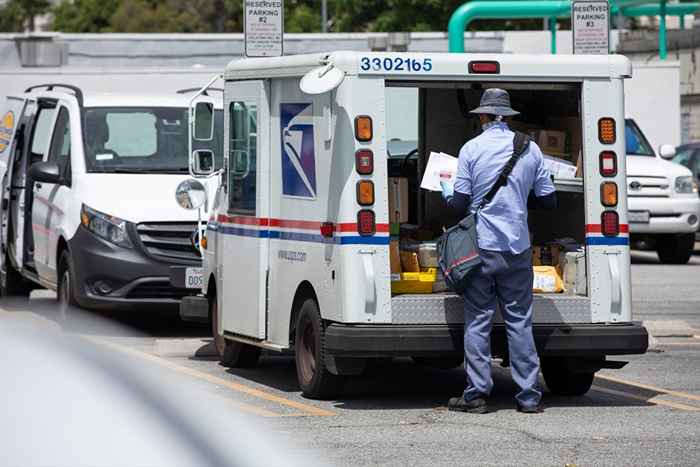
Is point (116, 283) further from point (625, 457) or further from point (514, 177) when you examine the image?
point (625, 457)

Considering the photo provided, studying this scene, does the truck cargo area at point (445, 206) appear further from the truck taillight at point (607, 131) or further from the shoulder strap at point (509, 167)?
the shoulder strap at point (509, 167)

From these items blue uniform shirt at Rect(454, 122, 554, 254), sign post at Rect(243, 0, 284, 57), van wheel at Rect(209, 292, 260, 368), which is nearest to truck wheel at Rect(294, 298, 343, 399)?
blue uniform shirt at Rect(454, 122, 554, 254)

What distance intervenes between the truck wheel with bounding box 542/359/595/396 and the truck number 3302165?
86.7 inches

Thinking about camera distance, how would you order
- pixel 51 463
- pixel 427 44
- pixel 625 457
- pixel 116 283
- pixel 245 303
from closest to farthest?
pixel 51 463, pixel 625 457, pixel 245 303, pixel 116 283, pixel 427 44

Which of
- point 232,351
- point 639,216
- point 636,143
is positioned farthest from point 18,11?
point 232,351

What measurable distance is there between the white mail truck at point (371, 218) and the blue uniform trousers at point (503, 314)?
234 millimetres

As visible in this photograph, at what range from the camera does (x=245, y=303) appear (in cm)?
1082

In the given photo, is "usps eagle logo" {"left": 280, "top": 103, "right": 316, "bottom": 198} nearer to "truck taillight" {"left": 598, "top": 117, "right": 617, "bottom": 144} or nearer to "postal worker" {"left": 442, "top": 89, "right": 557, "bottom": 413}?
"postal worker" {"left": 442, "top": 89, "right": 557, "bottom": 413}

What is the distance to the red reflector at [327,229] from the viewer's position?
9.54 m

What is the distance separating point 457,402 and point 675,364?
2870mm

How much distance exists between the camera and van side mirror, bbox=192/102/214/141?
39.6 feet

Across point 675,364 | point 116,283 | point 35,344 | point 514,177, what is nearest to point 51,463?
point 35,344

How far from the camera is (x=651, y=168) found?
21.7 metres

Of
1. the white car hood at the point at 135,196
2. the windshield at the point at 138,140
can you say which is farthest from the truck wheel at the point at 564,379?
the windshield at the point at 138,140
